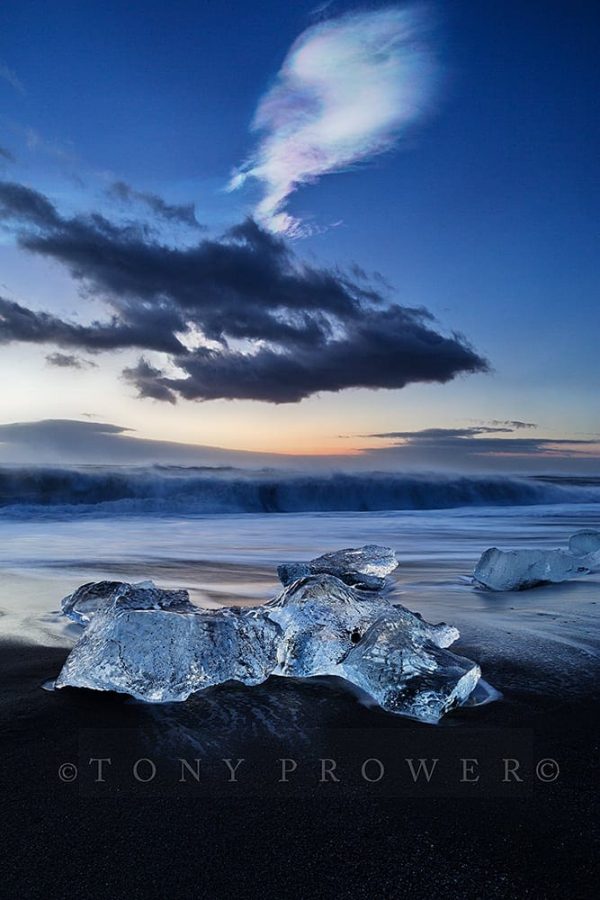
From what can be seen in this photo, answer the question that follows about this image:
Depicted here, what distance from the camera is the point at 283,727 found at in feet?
5.24

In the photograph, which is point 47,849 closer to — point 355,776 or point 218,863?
point 218,863

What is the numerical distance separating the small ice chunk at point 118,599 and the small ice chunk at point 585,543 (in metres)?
3.27

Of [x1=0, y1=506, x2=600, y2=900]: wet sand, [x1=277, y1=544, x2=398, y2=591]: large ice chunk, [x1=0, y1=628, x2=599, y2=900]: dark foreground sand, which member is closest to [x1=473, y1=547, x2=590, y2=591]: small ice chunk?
[x1=277, y1=544, x2=398, y2=591]: large ice chunk

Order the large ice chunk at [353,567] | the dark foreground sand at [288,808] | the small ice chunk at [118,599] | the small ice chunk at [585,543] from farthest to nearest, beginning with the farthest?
the small ice chunk at [585,543] < the large ice chunk at [353,567] < the small ice chunk at [118,599] < the dark foreground sand at [288,808]

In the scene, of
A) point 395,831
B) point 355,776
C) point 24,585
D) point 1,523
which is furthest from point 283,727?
point 1,523

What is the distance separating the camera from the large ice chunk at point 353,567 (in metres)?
3.68

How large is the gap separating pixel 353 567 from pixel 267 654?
6.43ft

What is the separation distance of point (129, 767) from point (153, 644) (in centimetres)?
49

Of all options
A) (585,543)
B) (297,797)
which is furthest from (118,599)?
(585,543)

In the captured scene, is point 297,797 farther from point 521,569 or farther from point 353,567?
point 521,569

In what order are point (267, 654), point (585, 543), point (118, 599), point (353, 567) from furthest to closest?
1. point (585, 543)
2. point (353, 567)
3. point (118, 599)
4. point (267, 654)

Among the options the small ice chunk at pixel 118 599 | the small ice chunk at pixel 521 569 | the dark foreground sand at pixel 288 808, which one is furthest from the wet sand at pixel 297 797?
the small ice chunk at pixel 521 569

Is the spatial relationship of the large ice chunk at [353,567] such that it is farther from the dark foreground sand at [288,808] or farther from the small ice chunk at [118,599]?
the dark foreground sand at [288,808]

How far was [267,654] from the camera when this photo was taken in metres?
2.02
